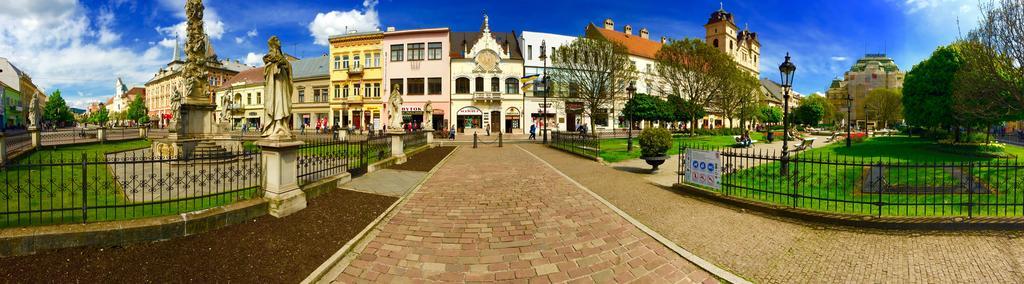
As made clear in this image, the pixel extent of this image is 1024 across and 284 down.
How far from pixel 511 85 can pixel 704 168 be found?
37.0m

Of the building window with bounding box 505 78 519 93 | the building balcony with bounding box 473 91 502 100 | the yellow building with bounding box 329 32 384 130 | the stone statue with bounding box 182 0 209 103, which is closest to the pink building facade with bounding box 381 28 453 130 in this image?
the yellow building with bounding box 329 32 384 130

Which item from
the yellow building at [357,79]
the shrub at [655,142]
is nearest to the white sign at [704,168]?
the shrub at [655,142]

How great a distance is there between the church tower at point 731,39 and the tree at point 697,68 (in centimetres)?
3579

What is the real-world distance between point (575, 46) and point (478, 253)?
32.1 metres

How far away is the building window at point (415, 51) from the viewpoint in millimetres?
43594

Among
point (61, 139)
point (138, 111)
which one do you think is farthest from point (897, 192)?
point (138, 111)

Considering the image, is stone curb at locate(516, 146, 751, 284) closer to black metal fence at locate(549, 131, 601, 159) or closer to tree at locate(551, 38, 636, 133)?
black metal fence at locate(549, 131, 601, 159)

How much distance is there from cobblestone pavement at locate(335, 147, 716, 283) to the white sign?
9.20 feet

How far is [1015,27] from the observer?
433 inches

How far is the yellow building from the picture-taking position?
44031mm

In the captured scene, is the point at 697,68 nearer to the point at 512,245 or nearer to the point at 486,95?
the point at 486,95

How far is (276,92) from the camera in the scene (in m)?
7.04

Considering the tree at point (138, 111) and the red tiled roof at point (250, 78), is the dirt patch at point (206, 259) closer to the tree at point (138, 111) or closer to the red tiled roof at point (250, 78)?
the red tiled roof at point (250, 78)

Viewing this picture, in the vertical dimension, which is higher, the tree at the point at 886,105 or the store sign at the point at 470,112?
the tree at the point at 886,105
